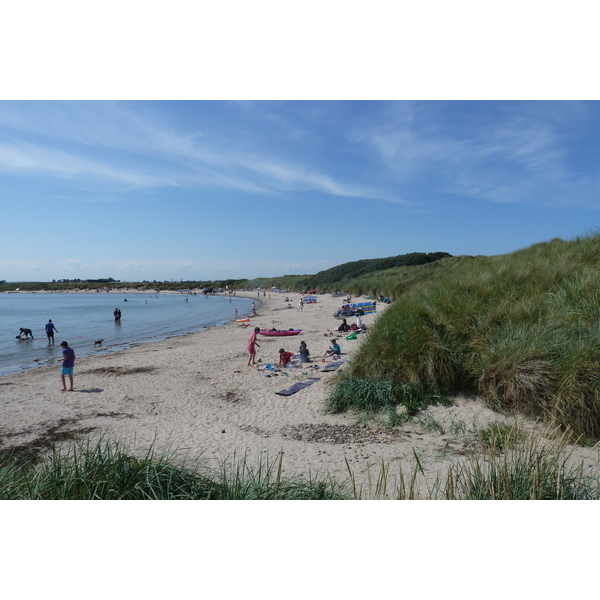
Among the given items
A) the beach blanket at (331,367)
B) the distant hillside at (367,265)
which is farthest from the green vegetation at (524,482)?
the distant hillside at (367,265)

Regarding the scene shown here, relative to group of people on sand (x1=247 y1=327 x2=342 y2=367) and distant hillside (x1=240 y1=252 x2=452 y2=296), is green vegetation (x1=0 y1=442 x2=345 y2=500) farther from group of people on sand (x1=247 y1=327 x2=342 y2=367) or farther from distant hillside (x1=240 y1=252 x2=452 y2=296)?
distant hillside (x1=240 y1=252 x2=452 y2=296)

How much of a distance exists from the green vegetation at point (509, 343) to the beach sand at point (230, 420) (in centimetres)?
62

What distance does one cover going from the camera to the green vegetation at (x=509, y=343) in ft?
19.2

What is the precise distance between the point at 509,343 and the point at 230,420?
235 inches

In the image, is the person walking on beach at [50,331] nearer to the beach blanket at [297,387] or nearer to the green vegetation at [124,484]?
the beach blanket at [297,387]

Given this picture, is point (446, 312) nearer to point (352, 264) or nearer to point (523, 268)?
point (523, 268)

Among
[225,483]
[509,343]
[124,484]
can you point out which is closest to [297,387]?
[509,343]

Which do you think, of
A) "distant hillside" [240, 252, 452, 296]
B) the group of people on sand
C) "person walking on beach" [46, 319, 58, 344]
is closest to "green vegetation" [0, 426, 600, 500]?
the group of people on sand

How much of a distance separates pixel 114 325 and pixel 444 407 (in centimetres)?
3174

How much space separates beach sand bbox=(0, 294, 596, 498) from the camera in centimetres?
555

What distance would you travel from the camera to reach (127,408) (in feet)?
30.6

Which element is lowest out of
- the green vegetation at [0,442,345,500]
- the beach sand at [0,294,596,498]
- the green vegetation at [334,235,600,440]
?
the beach sand at [0,294,596,498]

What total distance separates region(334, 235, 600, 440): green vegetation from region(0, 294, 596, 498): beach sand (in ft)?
2.05

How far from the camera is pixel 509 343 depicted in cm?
664
